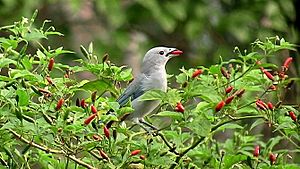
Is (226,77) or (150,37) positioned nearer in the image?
(226,77)

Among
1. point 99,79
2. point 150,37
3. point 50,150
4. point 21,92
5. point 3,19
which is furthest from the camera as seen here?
point 150,37

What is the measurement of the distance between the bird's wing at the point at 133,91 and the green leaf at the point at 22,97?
398mm

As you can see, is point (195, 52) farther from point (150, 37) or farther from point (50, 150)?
point (50, 150)

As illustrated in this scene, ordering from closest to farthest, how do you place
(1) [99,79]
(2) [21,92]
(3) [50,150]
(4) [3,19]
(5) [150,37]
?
(2) [21,92], (3) [50,150], (1) [99,79], (4) [3,19], (5) [150,37]

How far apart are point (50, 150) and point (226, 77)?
1.63 ft

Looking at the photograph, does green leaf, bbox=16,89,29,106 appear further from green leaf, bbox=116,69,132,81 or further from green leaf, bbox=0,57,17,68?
green leaf, bbox=116,69,132,81

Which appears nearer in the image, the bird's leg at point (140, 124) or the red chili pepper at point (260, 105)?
the red chili pepper at point (260, 105)

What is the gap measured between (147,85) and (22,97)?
0.62m

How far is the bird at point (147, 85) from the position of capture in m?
2.24

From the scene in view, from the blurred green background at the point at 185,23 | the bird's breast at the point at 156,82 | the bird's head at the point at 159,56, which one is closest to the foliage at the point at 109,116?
the bird's breast at the point at 156,82

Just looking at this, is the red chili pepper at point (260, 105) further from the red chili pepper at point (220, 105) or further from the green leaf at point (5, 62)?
the green leaf at point (5, 62)

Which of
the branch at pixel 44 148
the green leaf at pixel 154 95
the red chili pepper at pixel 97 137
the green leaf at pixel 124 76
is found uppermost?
the green leaf at pixel 124 76

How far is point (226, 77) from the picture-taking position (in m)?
2.08

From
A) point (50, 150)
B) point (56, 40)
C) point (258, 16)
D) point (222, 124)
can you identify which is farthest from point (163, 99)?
point (56, 40)
